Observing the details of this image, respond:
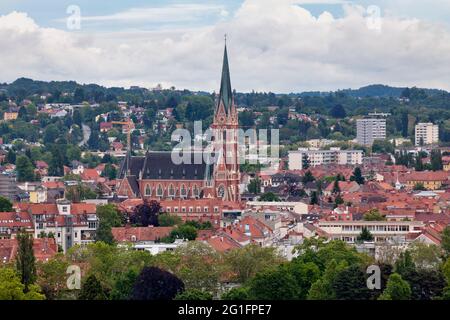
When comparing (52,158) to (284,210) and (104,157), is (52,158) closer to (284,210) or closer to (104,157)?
(104,157)

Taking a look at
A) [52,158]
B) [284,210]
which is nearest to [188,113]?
[52,158]

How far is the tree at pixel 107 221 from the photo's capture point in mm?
59156

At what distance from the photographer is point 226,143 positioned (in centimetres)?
8431

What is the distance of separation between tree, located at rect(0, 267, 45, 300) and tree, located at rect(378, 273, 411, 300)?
6.33 meters

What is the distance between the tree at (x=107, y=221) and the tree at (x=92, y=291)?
2115 centimetres

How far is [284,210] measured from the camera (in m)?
73.6

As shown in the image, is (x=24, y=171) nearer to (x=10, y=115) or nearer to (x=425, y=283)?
(x=425, y=283)

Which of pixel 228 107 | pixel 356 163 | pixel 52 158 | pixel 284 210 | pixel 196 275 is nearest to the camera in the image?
pixel 196 275

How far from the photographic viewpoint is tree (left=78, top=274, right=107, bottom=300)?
3519 centimetres

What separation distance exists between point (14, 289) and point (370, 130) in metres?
124

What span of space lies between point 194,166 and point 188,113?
7969 cm

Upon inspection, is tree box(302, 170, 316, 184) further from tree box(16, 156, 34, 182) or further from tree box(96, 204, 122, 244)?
tree box(96, 204, 122, 244)

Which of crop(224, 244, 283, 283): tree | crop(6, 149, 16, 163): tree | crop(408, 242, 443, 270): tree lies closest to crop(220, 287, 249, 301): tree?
crop(224, 244, 283, 283): tree

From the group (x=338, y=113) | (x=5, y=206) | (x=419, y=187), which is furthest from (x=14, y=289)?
(x=338, y=113)
